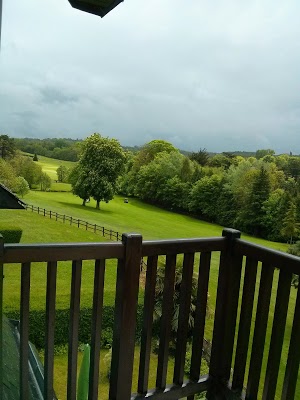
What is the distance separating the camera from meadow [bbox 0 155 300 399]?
29.6 feet

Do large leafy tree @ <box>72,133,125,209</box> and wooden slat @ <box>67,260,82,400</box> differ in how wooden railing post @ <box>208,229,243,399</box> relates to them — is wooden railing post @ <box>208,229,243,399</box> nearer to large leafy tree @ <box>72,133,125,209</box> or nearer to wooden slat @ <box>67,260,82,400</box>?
wooden slat @ <box>67,260,82,400</box>

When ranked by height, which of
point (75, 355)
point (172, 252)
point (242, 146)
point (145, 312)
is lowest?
point (75, 355)

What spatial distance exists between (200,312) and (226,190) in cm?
2596

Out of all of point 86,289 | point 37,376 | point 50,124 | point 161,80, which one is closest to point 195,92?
point 161,80

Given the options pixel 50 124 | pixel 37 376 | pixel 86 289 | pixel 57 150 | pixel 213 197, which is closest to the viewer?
pixel 37 376

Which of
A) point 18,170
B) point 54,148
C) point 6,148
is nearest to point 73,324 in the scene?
point 6,148

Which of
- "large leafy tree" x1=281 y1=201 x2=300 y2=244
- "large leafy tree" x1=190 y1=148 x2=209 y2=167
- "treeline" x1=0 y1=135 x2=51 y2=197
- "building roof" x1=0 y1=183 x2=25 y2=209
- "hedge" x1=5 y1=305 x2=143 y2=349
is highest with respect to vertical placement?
Result: "large leafy tree" x1=190 y1=148 x2=209 y2=167

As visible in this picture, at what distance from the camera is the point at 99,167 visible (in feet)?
81.5

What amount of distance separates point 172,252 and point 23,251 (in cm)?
63

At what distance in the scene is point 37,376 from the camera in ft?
10.3

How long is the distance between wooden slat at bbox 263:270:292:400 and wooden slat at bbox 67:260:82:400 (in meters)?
0.84

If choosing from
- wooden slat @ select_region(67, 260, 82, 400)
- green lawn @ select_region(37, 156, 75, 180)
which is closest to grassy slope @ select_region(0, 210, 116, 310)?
wooden slat @ select_region(67, 260, 82, 400)

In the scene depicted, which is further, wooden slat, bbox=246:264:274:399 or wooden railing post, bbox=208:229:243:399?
wooden railing post, bbox=208:229:243:399

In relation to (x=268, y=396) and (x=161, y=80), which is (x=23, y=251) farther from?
(x=161, y=80)
